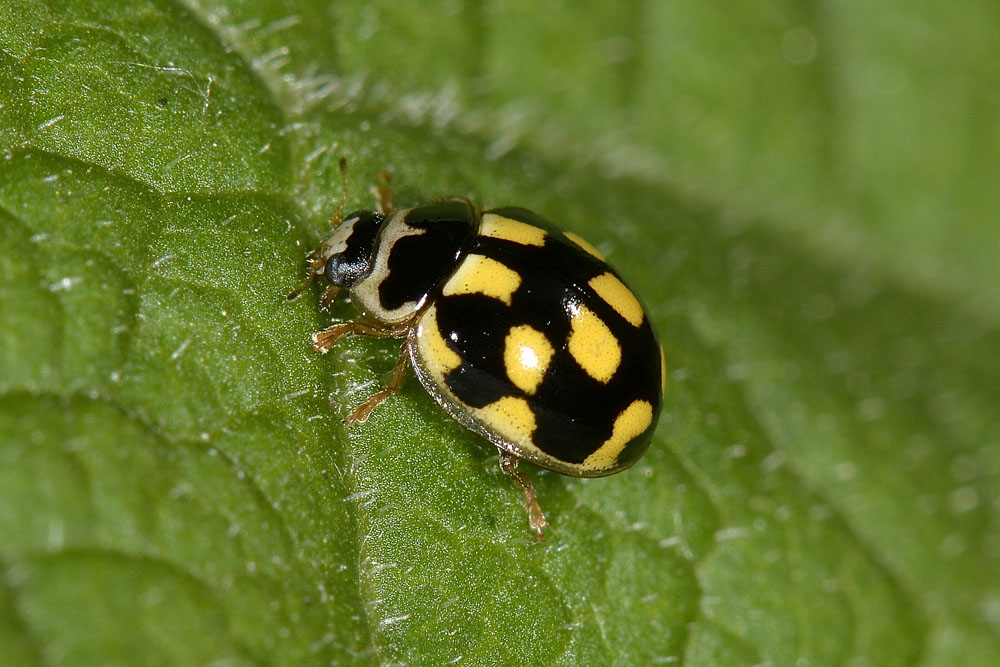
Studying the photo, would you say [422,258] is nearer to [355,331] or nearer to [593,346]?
[355,331]

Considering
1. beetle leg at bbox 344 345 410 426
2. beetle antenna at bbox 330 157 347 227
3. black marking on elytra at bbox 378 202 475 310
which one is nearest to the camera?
beetle leg at bbox 344 345 410 426

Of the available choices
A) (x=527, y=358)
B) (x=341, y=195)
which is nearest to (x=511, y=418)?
(x=527, y=358)

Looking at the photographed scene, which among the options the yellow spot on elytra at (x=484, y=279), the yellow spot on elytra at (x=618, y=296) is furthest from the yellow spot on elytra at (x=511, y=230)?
the yellow spot on elytra at (x=618, y=296)

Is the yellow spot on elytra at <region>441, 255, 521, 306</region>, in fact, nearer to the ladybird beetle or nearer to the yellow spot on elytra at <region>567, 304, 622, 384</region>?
the ladybird beetle

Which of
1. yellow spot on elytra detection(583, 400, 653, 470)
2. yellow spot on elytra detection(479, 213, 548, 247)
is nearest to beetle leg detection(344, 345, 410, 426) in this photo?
yellow spot on elytra detection(479, 213, 548, 247)

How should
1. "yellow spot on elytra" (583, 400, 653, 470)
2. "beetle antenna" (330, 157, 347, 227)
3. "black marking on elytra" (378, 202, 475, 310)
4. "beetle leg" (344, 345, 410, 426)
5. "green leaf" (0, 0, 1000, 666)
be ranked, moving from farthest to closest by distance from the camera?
"beetle antenna" (330, 157, 347, 227) → "black marking on elytra" (378, 202, 475, 310) → "yellow spot on elytra" (583, 400, 653, 470) → "beetle leg" (344, 345, 410, 426) → "green leaf" (0, 0, 1000, 666)

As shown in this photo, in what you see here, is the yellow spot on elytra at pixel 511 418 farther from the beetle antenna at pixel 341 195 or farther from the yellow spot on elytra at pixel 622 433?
the beetle antenna at pixel 341 195
